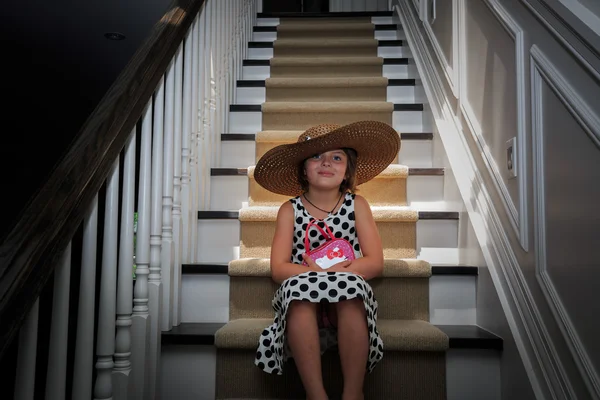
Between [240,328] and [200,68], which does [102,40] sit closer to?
[200,68]

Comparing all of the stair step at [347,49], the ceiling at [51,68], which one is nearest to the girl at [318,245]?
the stair step at [347,49]

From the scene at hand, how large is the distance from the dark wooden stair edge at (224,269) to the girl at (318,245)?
186 millimetres

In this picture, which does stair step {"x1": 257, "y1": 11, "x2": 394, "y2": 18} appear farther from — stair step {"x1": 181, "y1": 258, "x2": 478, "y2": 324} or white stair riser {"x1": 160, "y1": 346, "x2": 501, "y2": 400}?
white stair riser {"x1": 160, "y1": 346, "x2": 501, "y2": 400}

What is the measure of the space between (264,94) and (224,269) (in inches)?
54.5

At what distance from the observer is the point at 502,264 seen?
1.29 m

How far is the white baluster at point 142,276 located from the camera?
1153mm

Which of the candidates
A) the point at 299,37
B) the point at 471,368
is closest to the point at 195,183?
the point at 471,368

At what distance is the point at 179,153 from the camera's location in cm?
146

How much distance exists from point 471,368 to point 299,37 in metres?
2.68

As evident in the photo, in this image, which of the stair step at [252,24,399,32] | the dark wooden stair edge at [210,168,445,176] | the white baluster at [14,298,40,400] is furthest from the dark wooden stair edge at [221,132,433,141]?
the stair step at [252,24,399,32]

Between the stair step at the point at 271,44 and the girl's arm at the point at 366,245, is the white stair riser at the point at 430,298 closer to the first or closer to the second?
the girl's arm at the point at 366,245

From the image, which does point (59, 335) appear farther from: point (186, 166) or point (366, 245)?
point (366, 245)

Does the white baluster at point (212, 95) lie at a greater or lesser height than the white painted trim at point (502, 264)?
greater

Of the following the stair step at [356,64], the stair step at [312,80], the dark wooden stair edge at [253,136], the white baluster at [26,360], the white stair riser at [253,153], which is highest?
the stair step at [356,64]
